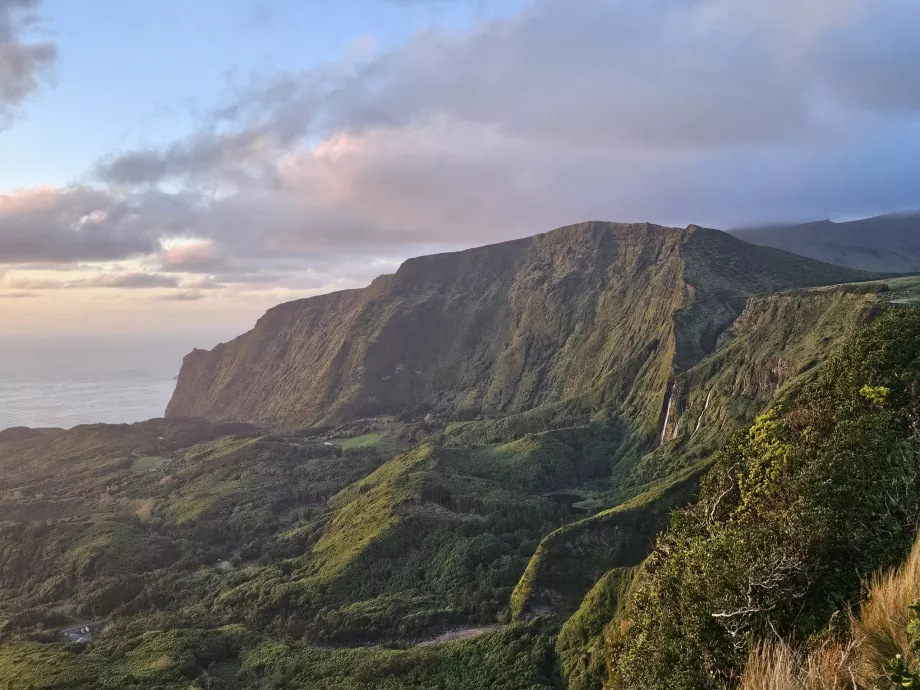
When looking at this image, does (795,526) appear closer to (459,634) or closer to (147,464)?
(459,634)

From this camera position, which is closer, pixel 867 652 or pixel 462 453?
pixel 867 652

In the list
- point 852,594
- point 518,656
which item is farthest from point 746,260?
point 852,594

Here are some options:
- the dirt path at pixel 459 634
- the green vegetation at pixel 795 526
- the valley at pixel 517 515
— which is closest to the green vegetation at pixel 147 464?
the valley at pixel 517 515

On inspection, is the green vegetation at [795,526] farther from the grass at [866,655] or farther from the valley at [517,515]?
the grass at [866,655]

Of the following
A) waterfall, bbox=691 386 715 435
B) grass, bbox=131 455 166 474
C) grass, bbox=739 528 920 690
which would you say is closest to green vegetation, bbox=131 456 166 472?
grass, bbox=131 455 166 474

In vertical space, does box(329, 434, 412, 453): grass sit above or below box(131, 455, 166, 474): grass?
below

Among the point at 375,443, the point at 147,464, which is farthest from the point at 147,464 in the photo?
the point at 375,443

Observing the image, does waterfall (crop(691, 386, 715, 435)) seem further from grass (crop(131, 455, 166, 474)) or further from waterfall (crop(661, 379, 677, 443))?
grass (crop(131, 455, 166, 474))

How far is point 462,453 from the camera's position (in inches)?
5207

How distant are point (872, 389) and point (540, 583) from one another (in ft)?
190

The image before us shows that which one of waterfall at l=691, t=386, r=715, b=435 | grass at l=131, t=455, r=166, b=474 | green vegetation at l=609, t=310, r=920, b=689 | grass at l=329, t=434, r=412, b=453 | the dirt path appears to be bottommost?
the dirt path

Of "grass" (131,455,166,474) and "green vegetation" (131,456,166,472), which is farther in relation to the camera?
"green vegetation" (131,456,166,472)

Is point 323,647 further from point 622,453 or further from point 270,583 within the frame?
point 622,453

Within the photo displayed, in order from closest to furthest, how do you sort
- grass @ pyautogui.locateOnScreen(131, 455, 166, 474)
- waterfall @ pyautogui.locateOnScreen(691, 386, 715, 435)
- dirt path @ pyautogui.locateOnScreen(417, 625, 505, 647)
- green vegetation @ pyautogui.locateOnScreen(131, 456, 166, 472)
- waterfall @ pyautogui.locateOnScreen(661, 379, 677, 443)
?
dirt path @ pyautogui.locateOnScreen(417, 625, 505, 647) → waterfall @ pyautogui.locateOnScreen(691, 386, 715, 435) → waterfall @ pyautogui.locateOnScreen(661, 379, 677, 443) → grass @ pyautogui.locateOnScreen(131, 455, 166, 474) → green vegetation @ pyautogui.locateOnScreen(131, 456, 166, 472)
